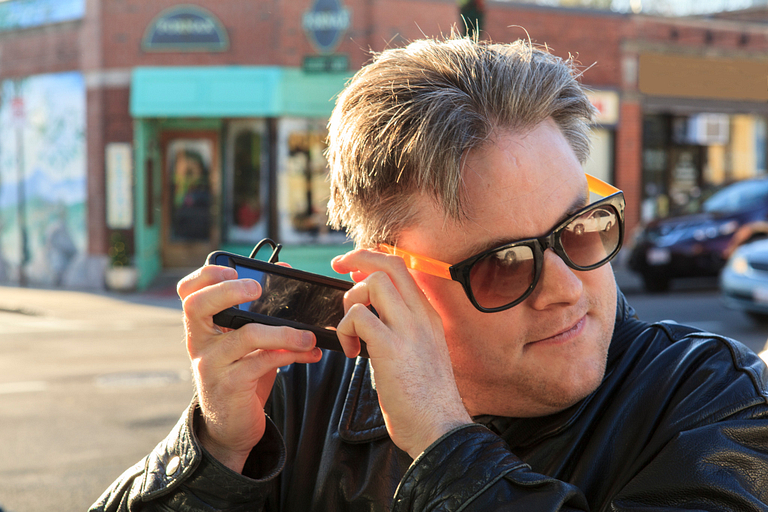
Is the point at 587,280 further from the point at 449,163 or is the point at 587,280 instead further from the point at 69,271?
the point at 69,271

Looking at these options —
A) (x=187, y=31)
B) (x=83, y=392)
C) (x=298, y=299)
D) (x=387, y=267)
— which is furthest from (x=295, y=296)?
(x=187, y=31)

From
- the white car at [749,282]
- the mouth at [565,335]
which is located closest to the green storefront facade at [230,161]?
the white car at [749,282]

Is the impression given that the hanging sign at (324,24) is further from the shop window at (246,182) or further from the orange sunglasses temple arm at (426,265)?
the orange sunglasses temple arm at (426,265)

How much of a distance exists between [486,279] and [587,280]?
8.5 inches

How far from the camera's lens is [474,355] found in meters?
1.55

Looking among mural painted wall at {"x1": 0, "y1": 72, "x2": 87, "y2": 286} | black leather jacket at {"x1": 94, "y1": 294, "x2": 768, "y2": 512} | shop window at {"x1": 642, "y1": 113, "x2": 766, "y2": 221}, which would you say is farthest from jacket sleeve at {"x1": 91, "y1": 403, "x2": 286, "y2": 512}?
shop window at {"x1": 642, "y1": 113, "x2": 766, "y2": 221}

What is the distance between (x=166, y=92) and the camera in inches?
605

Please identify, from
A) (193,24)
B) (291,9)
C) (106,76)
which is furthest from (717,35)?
(106,76)

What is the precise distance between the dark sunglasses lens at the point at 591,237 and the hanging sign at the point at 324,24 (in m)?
14.4

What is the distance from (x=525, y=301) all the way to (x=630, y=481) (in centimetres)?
39

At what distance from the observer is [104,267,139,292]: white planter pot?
1520 cm

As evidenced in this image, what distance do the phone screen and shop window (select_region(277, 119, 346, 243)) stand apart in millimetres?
13880

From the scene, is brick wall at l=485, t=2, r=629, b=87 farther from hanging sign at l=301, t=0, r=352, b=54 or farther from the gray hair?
the gray hair

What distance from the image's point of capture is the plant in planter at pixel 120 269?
1509 cm
